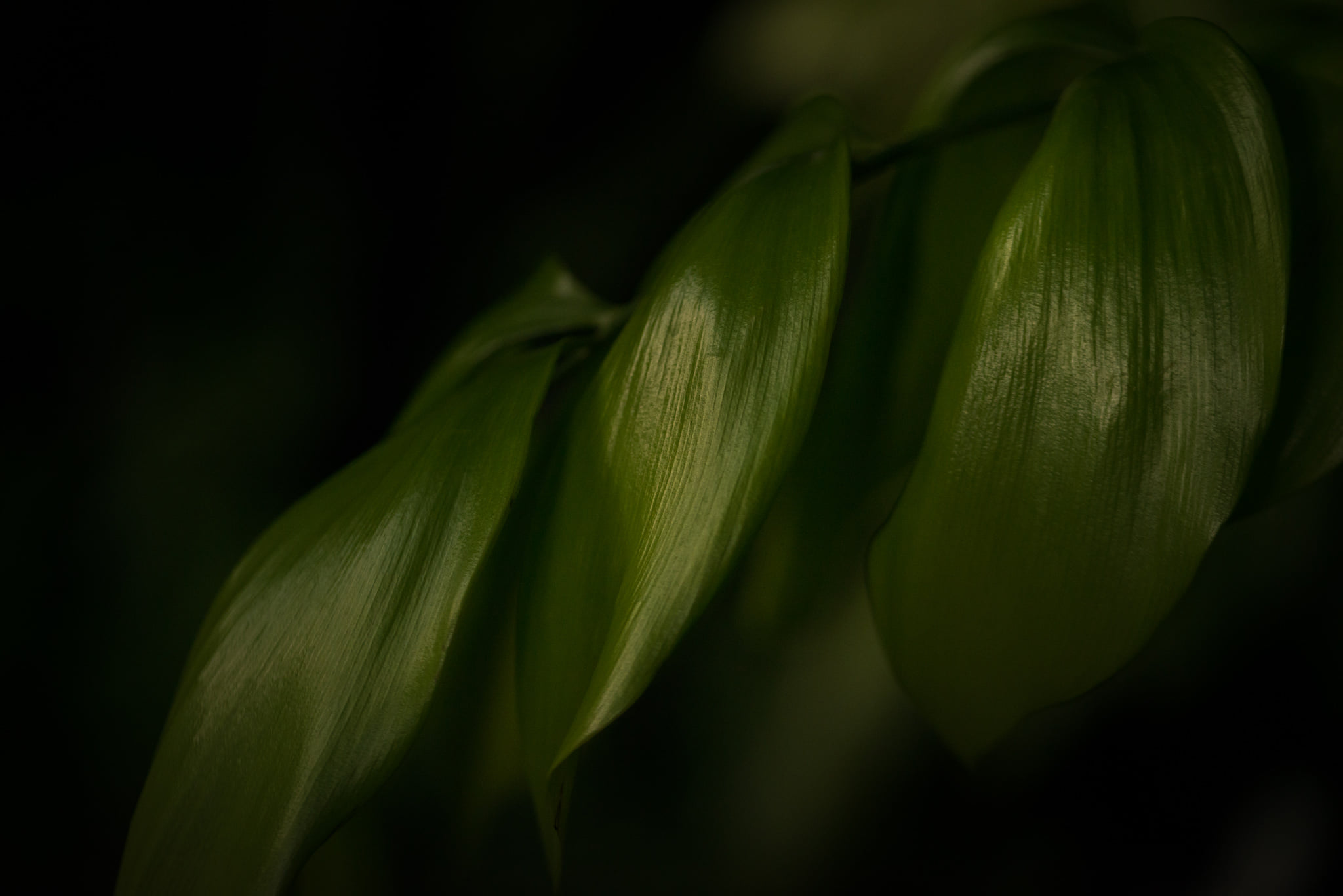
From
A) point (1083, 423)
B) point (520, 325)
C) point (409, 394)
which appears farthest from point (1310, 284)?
point (409, 394)

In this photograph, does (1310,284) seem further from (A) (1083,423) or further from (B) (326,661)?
(B) (326,661)

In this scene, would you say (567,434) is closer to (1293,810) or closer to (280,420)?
(1293,810)

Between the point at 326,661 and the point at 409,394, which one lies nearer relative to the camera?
the point at 326,661

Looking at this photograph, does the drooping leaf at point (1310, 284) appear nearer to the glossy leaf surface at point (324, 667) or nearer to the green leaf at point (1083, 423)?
the green leaf at point (1083, 423)

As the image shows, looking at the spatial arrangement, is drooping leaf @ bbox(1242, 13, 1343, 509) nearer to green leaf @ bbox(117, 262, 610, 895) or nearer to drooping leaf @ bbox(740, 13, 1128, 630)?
drooping leaf @ bbox(740, 13, 1128, 630)

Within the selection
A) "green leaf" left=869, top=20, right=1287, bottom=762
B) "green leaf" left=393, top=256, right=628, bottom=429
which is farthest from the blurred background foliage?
"green leaf" left=869, top=20, right=1287, bottom=762

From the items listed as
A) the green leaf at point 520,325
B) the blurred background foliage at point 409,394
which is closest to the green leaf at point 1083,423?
the green leaf at point 520,325
